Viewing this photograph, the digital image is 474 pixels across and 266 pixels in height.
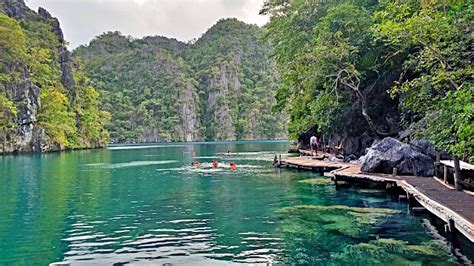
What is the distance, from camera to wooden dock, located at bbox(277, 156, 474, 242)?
10.0 metres

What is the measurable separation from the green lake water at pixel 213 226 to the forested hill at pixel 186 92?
3910 inches

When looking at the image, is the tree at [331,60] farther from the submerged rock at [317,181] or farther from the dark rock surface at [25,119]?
the dark rock surface at [25,119]

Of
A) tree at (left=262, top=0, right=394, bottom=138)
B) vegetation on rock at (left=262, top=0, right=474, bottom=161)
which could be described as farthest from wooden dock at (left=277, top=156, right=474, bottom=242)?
tree at (left=262, top=0, right=394, bottom=138)

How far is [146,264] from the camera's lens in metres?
9.02

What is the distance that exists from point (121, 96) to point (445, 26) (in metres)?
115

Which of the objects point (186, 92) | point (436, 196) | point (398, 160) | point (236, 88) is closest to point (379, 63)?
point (398, 160)

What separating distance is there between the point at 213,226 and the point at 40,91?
58.8 metres

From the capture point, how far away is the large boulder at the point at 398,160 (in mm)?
18625

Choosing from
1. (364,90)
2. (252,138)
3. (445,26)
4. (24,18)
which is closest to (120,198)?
(445,26)

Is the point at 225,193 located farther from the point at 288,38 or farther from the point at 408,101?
the point at 288,38

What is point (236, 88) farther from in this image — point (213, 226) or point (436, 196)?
point (213, 226)

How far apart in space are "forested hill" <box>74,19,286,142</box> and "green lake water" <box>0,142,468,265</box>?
9932 centimetres

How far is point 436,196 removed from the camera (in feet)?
43.2

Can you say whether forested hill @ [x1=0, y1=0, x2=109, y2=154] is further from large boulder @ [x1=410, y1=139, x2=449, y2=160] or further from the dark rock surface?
large boulder @ [x1=410, y1=139, x2=449, y2=160]
